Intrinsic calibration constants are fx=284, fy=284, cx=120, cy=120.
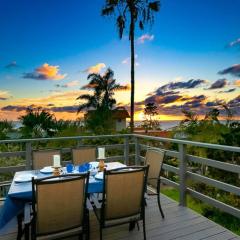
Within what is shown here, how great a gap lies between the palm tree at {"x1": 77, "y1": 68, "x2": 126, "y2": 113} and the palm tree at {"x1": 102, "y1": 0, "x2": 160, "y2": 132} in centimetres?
825

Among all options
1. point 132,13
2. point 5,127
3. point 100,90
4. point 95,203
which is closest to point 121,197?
point 95,203

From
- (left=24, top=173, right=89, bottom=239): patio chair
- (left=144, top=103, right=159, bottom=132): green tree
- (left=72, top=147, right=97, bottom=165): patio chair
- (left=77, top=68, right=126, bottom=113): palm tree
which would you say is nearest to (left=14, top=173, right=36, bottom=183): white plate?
(left=24, top=173, right=89, bottom=239): patio chair

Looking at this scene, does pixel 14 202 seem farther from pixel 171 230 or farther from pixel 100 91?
pixel 100 91

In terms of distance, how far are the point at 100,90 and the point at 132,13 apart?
962cm

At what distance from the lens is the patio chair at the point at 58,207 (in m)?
2.37

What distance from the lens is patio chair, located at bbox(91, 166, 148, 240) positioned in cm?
267

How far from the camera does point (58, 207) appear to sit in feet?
8.02

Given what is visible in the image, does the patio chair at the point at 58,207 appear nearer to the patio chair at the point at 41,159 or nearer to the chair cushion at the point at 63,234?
the chair cushion at the point at 63,234

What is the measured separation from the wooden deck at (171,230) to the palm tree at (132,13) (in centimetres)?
1034

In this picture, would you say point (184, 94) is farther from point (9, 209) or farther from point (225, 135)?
point (9, 209)

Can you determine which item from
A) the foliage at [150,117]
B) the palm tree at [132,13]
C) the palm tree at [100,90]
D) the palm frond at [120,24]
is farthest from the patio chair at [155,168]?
the palm tree at [100,90]

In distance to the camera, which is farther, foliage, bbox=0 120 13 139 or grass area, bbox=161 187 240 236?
foliage, bbox=0 120 13 139

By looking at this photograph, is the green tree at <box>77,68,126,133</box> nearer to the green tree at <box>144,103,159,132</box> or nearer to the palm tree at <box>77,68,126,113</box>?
the palm tree at <box>77,68,126,113</box>

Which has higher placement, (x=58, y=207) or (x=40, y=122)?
(x=40, y=122)
